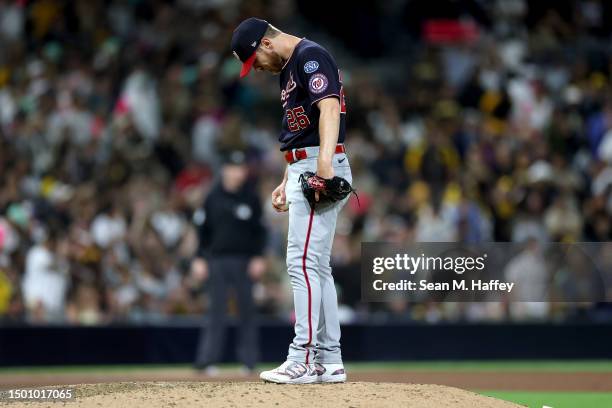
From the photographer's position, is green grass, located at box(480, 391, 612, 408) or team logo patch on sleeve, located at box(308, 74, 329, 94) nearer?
team logo patch on sleeve, located at box(308, 74, 329, 94)

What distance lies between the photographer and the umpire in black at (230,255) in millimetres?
12266

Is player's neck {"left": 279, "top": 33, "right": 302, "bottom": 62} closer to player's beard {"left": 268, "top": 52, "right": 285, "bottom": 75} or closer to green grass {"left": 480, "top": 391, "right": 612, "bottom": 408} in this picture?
player's beard {"left": 268, "top": 52, "right": 285, "bottom": 75}

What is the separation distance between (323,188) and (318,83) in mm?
633

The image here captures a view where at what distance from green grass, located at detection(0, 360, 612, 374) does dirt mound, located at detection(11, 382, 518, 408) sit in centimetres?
540

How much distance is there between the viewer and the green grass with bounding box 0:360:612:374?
13.1 metres

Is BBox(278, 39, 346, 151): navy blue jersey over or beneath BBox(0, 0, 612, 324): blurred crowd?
beneath

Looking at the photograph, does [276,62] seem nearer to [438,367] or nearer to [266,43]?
[266,43]

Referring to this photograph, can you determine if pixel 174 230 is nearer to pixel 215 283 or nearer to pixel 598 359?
pixel 215 283

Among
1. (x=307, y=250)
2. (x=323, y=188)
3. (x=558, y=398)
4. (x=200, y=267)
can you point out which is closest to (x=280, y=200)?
(x=307, y=250)

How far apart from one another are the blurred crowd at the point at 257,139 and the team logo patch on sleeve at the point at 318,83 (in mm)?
5355

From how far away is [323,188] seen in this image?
7395 millimetres

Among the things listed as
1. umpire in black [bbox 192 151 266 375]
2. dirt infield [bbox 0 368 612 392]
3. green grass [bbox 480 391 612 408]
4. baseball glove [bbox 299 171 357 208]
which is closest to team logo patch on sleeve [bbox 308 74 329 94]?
baseball glove [bbox 299 171 357 208]

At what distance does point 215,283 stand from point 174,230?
116 inches

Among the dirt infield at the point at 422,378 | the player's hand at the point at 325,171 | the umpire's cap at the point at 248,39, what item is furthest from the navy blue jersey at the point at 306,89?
the dirt infield at the point at 422,378
